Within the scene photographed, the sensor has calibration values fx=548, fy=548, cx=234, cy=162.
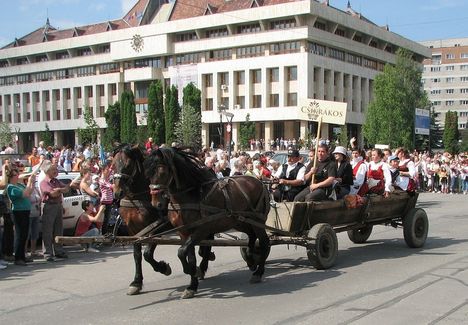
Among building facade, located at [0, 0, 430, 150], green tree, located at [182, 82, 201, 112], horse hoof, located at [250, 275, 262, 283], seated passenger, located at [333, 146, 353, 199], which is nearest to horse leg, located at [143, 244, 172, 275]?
Result: horse hoof, located at [250, 275, 262, 283]

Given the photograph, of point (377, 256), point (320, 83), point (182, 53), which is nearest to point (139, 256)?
point (377, 256)

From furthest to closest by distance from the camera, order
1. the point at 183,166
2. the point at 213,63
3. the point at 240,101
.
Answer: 1. the point at 213,63
2. the point at 240,101
3. the point at 183,166

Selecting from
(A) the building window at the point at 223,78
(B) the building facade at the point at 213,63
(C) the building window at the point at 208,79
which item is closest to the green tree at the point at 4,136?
(B) the building facade at the point at 213,63

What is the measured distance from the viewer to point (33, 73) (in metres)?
90.8

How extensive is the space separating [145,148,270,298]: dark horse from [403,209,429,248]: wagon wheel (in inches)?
143

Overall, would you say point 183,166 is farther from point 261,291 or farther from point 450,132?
point 450,132

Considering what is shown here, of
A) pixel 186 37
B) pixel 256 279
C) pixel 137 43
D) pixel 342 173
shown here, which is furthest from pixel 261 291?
pixel 137 43

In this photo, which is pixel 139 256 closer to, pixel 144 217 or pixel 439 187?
pixel 144 217

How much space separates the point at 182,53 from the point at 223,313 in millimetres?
70866

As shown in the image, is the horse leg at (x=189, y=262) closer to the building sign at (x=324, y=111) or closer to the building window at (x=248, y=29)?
the building sign at (x=324, y=111)

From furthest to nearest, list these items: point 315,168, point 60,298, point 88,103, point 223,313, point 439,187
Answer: point 88,103, point 439,187, point 315,168, point 60,298, point 223,313

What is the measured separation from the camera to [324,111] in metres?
11.6

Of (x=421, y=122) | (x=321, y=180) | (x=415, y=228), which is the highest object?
(x=421, y=122)

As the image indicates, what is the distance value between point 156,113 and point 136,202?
61507 millimetres
